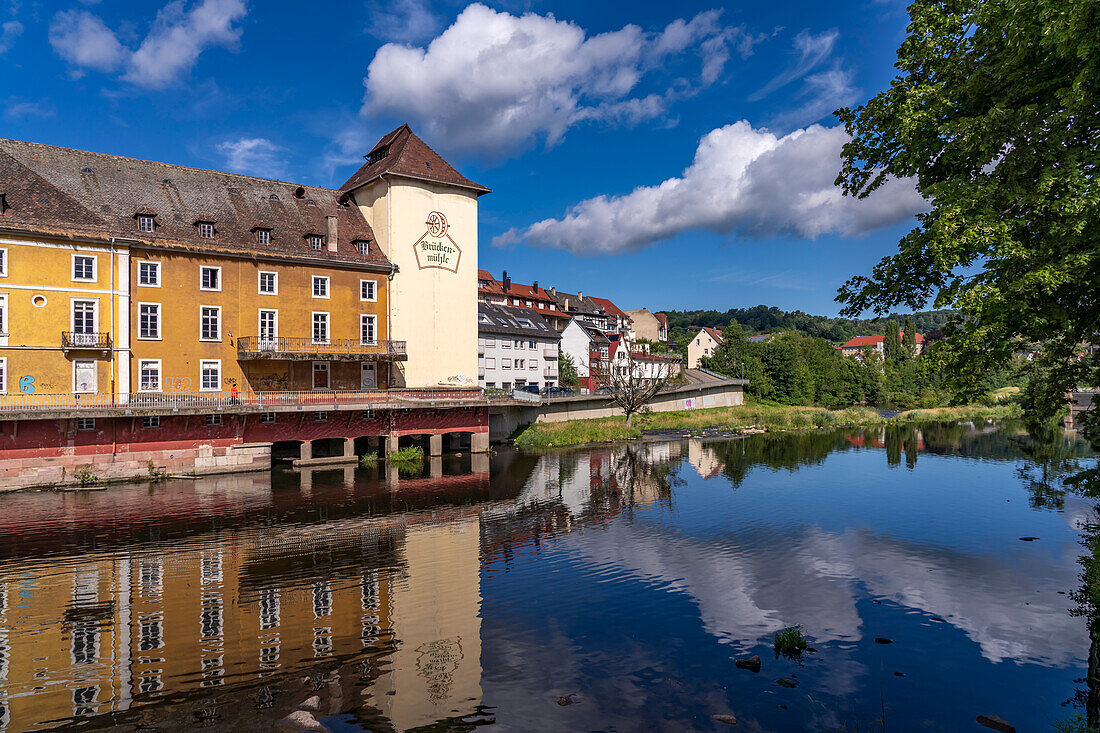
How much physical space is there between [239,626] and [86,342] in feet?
82.9

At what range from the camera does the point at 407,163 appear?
4197cm

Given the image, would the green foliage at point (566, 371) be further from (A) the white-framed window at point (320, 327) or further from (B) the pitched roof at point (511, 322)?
(A) the white-framed window at point (320, 327)

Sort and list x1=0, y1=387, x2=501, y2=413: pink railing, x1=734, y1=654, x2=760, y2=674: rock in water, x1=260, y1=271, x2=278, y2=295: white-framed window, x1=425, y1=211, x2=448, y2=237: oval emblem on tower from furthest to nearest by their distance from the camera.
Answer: x1=425, y1=211, x2=448, y2=237: oval emblem on tower, x1=260, y1=271, x2=278, y2=295: white-framed window, x1=0, y1=387, x2=501, y2=413: pink railing, x1=734, y1=654, x2=760, y2=674: rock in water

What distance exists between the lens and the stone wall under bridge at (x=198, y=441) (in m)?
29.4

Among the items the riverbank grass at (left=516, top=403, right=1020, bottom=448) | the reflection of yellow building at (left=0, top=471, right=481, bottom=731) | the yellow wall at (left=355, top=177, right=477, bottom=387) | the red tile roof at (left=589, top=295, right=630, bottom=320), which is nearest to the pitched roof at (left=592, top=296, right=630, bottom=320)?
the red tile roof at (left=589, top=295, right=630, bottom=320)

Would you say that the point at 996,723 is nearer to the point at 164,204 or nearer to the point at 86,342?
the point at 86,342

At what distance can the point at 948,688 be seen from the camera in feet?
36.3

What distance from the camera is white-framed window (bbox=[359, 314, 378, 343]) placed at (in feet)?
134

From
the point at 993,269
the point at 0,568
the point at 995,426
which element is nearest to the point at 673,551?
the point at 993,269

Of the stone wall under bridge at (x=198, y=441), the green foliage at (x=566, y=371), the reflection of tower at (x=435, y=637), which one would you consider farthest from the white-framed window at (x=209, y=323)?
the green foliage at (x=566, y=371)

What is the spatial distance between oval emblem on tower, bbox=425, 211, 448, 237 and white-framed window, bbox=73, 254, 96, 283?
18982mm

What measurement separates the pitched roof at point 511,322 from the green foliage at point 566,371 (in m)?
5.08

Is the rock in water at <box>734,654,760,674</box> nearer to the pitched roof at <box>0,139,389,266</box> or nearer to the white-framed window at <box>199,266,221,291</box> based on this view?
the white-framed window at <box>199,266,221,291</box>

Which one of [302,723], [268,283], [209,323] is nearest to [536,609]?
[302,723]
